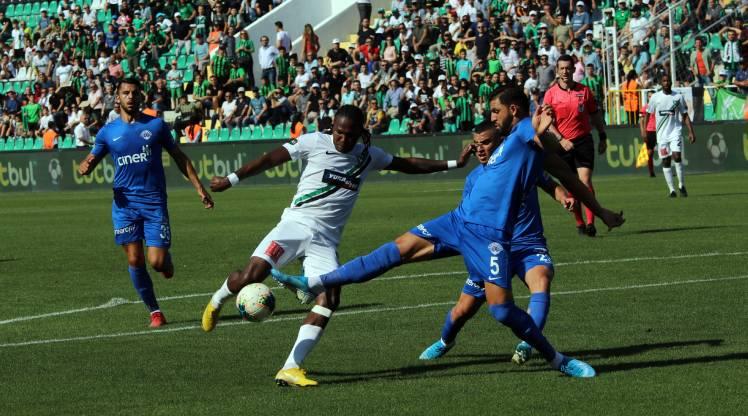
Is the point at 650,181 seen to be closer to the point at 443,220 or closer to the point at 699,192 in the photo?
the point at 699,192

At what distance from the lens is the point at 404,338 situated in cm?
1077

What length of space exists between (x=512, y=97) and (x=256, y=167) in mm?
1771

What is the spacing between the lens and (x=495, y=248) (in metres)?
Answer: 8.59

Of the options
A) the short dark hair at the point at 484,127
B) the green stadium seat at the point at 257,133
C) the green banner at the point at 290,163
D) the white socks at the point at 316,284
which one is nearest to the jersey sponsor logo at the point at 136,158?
the white socks at the point at 316,284

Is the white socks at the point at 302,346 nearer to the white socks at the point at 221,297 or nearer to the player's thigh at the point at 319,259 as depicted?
the player's thigh at the point at 319,259

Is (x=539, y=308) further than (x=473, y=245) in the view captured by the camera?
Yes

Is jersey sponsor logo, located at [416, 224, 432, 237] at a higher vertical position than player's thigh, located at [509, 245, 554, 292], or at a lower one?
higher

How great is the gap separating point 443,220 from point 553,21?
28.8 metres

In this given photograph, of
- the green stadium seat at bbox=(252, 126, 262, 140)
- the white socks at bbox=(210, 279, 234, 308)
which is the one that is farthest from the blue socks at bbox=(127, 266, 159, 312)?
the green stadium seat at bbox=(252, 126, 262, 140)

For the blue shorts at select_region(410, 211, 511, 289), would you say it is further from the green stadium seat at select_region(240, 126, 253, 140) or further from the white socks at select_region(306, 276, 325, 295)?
the green stadium seat at select_region(240, 126, 253, 140)

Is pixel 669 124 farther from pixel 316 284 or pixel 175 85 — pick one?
pixel 175 85

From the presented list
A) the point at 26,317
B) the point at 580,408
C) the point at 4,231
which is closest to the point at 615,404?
the point at 580,408

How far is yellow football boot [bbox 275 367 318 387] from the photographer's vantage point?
8641mm

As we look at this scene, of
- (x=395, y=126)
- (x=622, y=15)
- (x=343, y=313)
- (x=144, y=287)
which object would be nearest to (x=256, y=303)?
(x=343, y=313)
